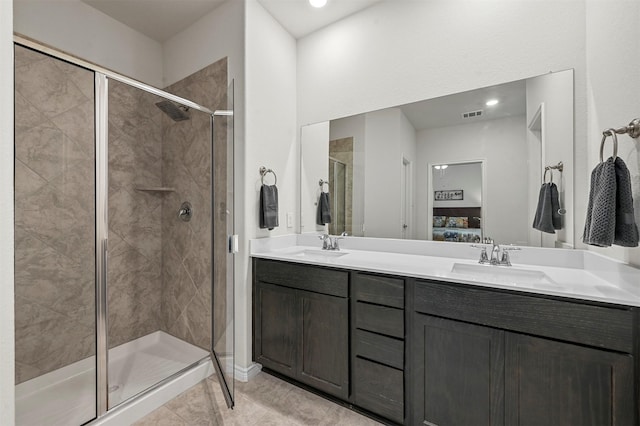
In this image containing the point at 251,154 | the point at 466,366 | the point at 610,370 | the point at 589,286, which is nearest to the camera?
the point at 610,370

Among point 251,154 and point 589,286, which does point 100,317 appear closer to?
point 251,154

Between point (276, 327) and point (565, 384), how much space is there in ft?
5.06

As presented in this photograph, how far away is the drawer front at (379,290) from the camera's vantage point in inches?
56.3

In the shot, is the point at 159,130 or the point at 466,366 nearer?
the point at 466,366

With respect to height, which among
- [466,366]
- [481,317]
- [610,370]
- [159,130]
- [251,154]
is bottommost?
[466,366]

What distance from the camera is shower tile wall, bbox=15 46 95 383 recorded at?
1631 mm

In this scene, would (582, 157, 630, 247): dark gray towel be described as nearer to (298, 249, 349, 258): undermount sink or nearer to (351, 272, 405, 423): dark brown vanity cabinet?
(351, 272, 405, 423): dark brown vanity cabinet

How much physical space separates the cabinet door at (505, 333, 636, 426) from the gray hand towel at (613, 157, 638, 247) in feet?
1.43

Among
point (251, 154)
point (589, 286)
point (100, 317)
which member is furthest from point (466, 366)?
point (100, 317)

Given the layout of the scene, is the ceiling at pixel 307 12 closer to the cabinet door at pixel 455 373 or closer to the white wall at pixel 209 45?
the white wall at pixel 209 45

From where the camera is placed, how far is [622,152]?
1.20 meters

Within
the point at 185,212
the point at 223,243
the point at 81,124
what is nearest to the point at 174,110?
the point at 81,124

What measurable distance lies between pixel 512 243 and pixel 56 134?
3.00 metres

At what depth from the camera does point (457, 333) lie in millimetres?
1274
